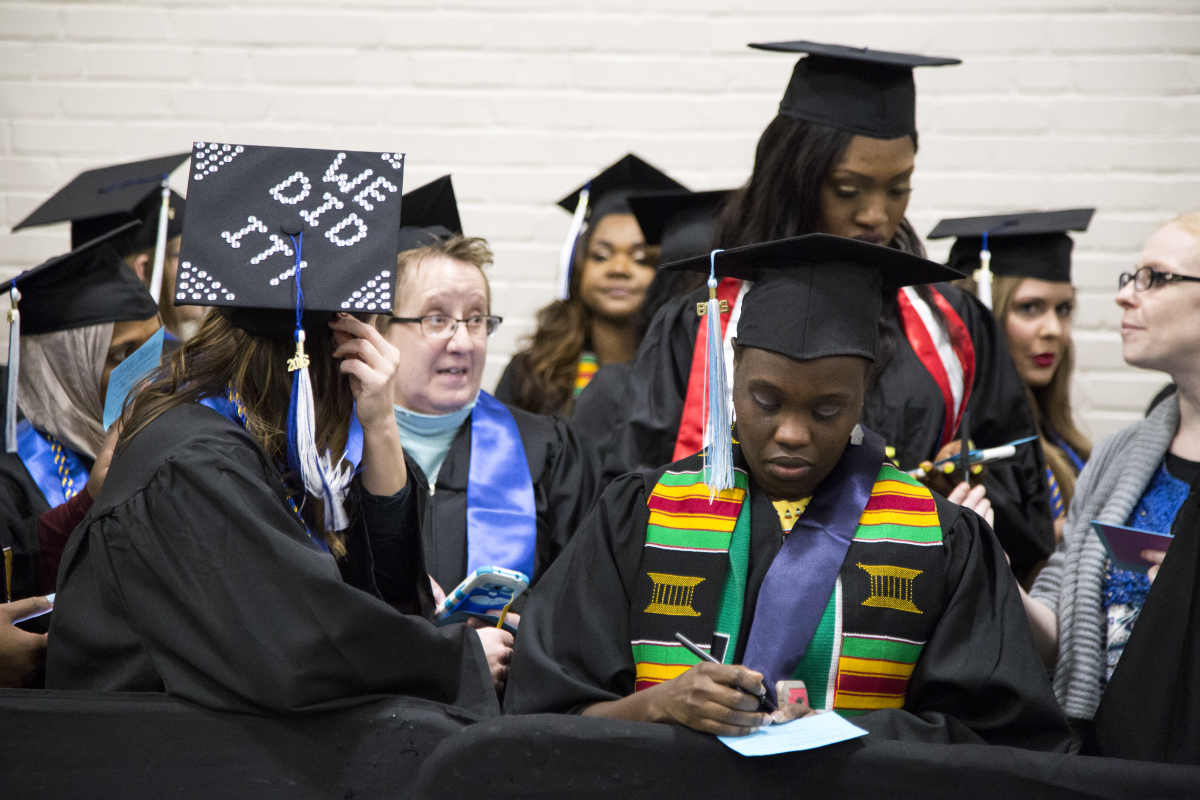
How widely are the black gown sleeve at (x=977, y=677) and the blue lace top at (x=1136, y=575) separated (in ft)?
2.14

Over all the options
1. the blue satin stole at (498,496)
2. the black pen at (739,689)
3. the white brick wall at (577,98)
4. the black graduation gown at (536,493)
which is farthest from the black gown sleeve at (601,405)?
the black pen at (739,689)

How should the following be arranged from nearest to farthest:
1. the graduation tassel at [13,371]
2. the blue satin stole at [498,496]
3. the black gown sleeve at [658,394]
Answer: the graduation tassel at [13,371] < the black gown sleeve at [658,394] < the blue satin stole at [498,496]

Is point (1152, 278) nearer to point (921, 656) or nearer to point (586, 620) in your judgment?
point (921, 656)

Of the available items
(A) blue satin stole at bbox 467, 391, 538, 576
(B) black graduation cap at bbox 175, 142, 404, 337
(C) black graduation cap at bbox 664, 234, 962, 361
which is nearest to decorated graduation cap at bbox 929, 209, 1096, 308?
(A) blue satin stole at bbox 467, 391, 538, 576

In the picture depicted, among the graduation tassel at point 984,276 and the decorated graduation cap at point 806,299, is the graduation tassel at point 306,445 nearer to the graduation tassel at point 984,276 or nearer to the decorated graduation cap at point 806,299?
the decorated graduation cap at point 806,299

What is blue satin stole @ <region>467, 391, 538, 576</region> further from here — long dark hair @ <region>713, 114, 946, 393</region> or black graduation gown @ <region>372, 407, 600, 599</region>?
long dark hair @ <region>713, 114, 946, 393</region>

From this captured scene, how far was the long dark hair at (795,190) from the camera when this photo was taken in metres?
2.48

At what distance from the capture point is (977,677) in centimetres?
162

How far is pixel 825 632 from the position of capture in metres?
1.67

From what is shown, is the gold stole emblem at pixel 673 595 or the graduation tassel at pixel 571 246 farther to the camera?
the graduation tassel at pixel 571 246

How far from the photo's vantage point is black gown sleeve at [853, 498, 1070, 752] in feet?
5.28

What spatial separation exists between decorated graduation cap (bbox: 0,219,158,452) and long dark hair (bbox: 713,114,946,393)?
157cm

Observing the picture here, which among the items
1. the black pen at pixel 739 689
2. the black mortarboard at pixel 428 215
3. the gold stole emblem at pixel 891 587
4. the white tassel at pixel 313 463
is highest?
the black mortarboard at pixel 428 215

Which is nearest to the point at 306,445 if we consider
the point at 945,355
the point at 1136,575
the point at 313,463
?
the point at 313,463
